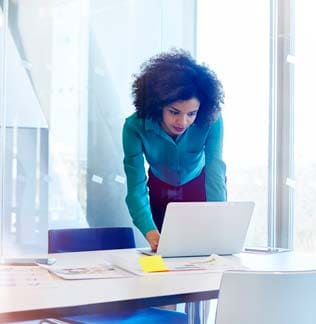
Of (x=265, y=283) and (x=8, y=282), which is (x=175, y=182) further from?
(x=265, y=283)

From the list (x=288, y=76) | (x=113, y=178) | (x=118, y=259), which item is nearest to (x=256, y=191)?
(x=288, y=76)

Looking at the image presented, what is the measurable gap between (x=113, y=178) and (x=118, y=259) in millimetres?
2206

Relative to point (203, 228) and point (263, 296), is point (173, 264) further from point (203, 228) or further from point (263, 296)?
point (263, 296)

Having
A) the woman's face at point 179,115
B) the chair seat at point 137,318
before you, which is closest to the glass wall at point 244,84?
the woman's face at point 179,115

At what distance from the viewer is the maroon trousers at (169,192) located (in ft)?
10.6

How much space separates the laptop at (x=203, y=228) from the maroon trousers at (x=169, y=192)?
114cm

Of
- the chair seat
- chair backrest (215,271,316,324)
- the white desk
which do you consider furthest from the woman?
chair backrest (215,271,316,324)

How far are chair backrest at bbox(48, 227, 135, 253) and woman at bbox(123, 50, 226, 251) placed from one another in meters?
0.37

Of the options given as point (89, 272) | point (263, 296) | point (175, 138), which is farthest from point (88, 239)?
point (263, 296)

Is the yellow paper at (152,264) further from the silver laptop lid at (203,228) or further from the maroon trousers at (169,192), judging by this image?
the maroon trousers at (169,192)

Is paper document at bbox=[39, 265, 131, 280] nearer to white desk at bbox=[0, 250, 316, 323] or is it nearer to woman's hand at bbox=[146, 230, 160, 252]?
white desk at bbox=[0, 250, 316, 323]

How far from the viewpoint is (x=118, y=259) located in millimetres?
1887

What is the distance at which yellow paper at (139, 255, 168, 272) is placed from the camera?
5.61 feet

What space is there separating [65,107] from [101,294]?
9.08 ft
